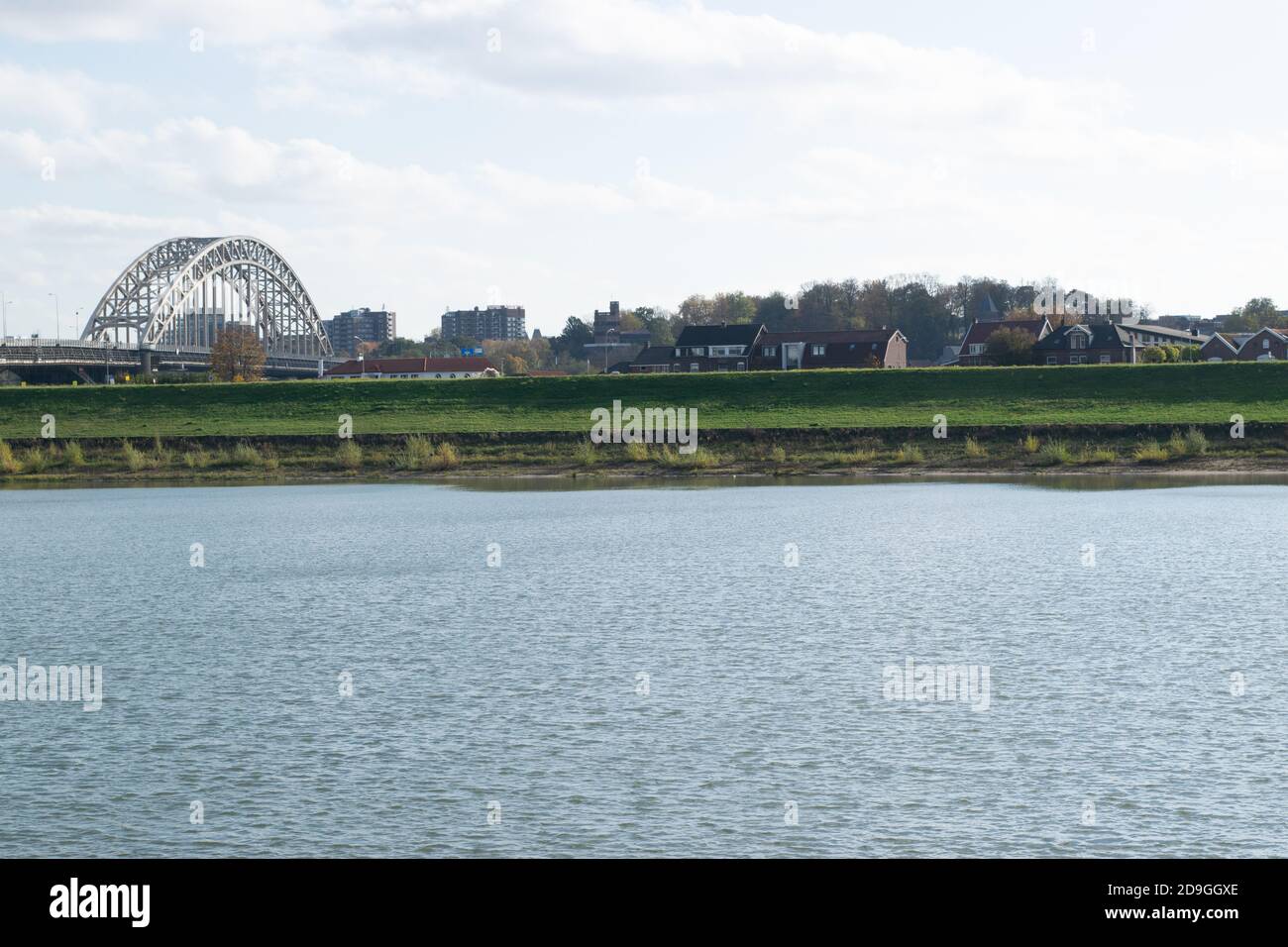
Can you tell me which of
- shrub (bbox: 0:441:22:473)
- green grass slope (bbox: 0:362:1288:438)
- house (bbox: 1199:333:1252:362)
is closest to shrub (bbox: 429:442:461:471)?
green grass slope (bbox: 0:362:1288:438)

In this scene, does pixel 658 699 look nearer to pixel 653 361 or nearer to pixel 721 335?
pixel 721 335

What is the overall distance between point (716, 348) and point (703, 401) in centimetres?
7066

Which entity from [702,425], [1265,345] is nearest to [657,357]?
[1265,345]

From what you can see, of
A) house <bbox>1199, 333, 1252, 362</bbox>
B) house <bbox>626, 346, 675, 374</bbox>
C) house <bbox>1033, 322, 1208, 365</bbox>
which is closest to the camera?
house <bbox>1033, 322, 1208, 365</bbox>

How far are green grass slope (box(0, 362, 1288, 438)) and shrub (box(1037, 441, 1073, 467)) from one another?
4238 mm

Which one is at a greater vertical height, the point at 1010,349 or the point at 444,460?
the point at 1010,349

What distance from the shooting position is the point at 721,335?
161m

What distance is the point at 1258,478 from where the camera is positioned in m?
66.4

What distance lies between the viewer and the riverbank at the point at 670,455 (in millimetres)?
73375

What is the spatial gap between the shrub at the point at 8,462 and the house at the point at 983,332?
92313mm

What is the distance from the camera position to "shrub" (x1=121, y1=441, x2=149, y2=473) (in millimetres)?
83188

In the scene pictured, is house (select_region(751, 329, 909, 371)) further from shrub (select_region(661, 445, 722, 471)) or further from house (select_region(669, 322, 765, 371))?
shrub (select_region(661, 445, 722, 471))

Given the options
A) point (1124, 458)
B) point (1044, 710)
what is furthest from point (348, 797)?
point (1124, 458)

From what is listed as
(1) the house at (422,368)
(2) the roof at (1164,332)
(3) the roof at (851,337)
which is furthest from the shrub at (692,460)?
(1) the house at (422,368)
